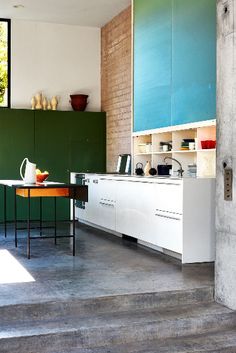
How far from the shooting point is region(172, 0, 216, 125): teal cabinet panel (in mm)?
6383

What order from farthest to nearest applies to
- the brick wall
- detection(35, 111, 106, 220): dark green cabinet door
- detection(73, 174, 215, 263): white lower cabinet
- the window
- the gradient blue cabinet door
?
the window < detection(35, 111, 106, 220): dark green cabinet door < the brick wall < the gradient blue cabinet door < detection(73, 174, 215, 263): white lower cabinet

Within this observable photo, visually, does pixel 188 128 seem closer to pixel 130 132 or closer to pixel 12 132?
pixel 130 132

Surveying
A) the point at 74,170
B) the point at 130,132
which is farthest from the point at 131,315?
the point at 74,170

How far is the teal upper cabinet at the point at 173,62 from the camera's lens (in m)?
6.46

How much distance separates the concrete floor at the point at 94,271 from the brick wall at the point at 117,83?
111 inches

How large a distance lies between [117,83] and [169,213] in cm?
447

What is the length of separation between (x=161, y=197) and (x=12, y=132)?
14.6 feet

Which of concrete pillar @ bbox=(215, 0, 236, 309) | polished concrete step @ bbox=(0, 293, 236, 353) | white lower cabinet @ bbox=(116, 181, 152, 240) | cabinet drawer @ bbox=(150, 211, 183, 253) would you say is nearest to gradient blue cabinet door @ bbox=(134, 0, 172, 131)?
white lower cabinet @ bbox=(116, 181, 152, 240)

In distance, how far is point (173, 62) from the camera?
7312mm

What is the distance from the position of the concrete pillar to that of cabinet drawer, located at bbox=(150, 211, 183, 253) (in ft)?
3.27

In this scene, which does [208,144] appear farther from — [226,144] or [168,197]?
[226,144]

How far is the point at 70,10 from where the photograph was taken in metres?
9.70

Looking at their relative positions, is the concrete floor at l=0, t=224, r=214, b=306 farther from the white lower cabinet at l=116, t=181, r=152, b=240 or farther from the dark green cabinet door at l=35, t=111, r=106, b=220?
the dark green cabinet door at l=35, t=111, r=106, b=220

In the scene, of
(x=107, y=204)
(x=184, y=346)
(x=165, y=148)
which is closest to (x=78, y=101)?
(x=107, y=204)
